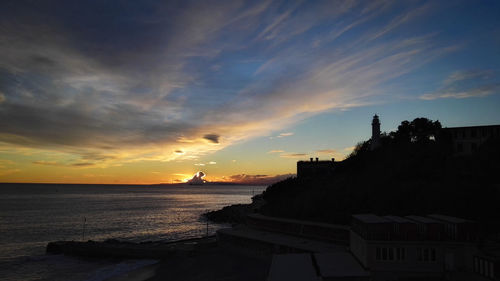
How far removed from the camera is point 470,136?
58.6 meters

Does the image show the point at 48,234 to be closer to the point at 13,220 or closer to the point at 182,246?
the point at 13,220

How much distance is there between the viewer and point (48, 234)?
6575 cm

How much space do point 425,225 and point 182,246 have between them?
31.4m

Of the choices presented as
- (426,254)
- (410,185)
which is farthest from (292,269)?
(410,185)

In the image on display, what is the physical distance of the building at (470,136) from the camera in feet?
186

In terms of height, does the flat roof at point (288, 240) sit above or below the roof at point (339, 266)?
below

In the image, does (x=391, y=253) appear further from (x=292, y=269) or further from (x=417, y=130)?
(x=417, y=130)

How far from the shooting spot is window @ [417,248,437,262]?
24594 mm

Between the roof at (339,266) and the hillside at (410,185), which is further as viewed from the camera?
the hillside at (410,185)

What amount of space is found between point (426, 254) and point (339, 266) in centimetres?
615

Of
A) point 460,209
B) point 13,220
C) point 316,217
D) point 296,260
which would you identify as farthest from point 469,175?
point 13,220

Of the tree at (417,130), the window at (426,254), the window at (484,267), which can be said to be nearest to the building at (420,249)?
the window at (426,254)

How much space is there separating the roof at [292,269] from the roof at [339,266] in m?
0.71

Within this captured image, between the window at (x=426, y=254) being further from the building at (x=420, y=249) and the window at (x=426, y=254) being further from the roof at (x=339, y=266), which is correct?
the roof at (x=339, y=266)
